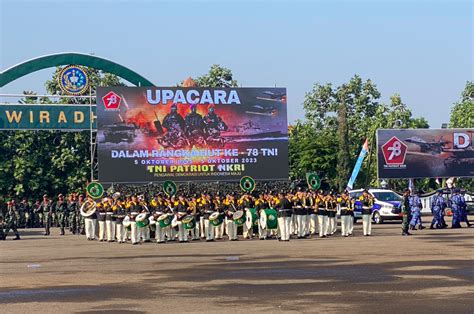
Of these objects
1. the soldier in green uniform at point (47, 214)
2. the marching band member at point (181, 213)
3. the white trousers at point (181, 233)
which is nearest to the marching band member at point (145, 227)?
the marching band member at point (181, 213)

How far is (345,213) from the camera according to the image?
32.2 meters

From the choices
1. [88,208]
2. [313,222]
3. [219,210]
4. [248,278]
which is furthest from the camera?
[88,208]

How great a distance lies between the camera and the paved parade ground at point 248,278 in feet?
45.5

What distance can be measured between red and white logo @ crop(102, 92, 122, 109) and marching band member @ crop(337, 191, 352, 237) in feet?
36.8

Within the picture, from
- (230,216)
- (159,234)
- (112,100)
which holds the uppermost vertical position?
(112,100)

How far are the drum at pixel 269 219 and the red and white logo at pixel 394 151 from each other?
23054 millimetres

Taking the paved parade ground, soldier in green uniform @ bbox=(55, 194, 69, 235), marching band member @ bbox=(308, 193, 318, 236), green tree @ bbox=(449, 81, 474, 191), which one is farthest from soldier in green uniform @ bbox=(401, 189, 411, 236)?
green tree @ bbox=(449, 81, 474, 191)

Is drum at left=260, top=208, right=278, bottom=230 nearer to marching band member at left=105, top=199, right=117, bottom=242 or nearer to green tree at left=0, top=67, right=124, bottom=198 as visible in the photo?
marching band member at left=105, top=199, right=117, bottom=242

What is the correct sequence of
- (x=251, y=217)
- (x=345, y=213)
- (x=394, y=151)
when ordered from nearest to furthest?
1. (x=251, y=217)
2. (x=345, y=213)
3. (x=394, y=151)

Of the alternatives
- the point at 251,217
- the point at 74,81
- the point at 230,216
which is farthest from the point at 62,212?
the point at 251,217

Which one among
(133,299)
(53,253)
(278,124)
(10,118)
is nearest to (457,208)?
(278,124)

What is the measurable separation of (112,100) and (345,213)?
11807 mm

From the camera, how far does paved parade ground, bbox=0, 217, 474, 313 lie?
1387 centimetres

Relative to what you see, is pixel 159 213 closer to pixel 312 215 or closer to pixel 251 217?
pixel 251 217
